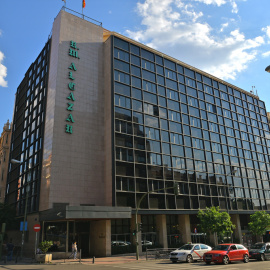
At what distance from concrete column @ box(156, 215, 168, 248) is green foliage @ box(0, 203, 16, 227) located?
24267 millimetres

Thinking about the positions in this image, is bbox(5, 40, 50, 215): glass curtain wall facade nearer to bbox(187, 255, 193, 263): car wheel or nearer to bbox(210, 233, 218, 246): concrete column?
bbox(187, 255, 193, 263): car wheel

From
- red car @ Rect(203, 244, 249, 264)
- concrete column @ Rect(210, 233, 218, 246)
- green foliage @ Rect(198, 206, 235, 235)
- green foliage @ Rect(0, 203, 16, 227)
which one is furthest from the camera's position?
concrete column @ Rect(210, 233, 218, 246)

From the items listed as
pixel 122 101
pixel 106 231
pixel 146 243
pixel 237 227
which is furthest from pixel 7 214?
pixel 237 227

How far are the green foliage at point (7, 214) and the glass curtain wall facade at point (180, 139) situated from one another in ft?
68.5

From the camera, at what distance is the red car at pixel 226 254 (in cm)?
2251

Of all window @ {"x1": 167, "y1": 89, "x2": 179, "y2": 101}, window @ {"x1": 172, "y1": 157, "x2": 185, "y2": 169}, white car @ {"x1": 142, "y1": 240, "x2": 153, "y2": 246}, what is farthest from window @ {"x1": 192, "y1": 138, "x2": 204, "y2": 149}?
white car @ {"x1": 142, "y1": 240, "x2": 153, "y2": 246}

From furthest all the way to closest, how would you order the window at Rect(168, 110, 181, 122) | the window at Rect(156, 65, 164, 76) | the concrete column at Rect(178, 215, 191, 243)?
the window at Rect(156, 65, 164, 76) → the window at Rect(168, 110, 181, 122) → the concrete column at Rect(178, 215, 191, 243)

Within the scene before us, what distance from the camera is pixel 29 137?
47594 millimetres

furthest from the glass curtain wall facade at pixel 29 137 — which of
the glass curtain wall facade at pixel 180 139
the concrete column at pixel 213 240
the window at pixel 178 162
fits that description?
the concrete column at pixel 213 240

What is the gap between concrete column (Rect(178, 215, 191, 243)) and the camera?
42656 mm

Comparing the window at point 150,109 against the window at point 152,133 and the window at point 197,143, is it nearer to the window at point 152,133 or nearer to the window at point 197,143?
the window at point 152,133

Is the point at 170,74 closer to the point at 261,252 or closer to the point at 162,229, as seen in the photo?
the point at 162,229

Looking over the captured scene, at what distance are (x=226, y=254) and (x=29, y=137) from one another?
37.7 metres

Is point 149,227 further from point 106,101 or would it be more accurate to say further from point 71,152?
point 106,101
